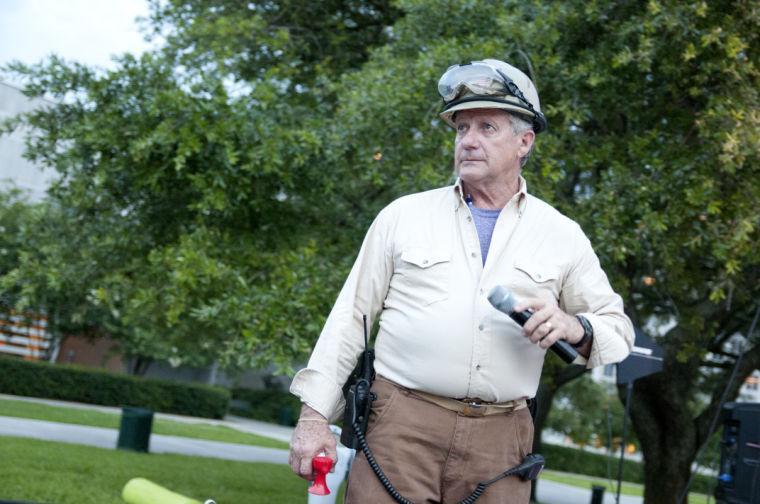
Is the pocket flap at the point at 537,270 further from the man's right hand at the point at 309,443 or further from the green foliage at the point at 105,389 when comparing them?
the green foliage at the point at 105,389

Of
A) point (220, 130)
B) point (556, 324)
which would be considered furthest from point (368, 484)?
point (220, 130)

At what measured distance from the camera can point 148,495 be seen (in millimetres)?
2176

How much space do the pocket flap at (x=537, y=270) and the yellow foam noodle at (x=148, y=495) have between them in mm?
1288

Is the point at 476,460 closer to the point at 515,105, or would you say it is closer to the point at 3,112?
the point at 515,105

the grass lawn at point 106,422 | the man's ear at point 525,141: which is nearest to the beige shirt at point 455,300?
the man's ear at point 525,141

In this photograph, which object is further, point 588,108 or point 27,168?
point 27,168

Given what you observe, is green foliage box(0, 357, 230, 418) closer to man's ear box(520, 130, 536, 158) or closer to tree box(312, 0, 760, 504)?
tree box(312, 0, 760, 504)

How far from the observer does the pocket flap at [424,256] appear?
2975 mm

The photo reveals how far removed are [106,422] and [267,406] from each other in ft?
60.6

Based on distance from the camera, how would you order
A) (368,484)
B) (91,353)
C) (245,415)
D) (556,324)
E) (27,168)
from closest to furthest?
1. (556,324)
2. (368,484)
3. (27,168)
4. (245,415)
5. (91,353)

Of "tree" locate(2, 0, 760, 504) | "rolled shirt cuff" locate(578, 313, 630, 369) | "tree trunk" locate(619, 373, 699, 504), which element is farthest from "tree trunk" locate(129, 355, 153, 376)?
"rolled shirt cuff" locate(578, 313, 630, 369)

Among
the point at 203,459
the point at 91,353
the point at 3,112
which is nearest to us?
the point at 203,459

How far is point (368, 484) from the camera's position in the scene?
289 centimetres

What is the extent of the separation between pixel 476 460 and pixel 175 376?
44.4 m
